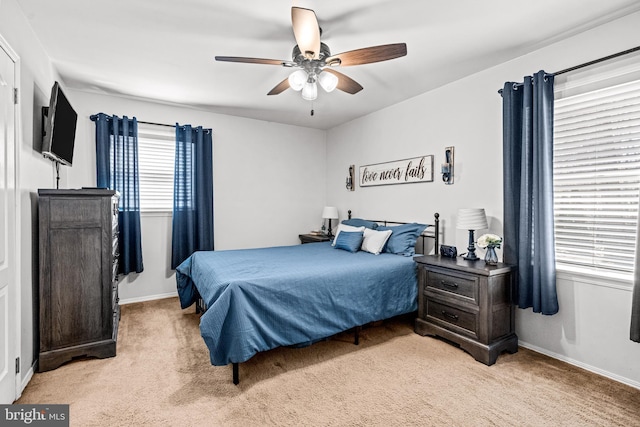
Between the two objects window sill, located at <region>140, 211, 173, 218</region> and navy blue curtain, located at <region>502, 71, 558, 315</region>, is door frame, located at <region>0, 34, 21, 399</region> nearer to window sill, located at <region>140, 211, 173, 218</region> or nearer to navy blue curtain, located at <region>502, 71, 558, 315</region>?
window sill, located at <region>140, 211, 173, 218</region>

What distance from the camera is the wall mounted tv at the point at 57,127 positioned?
8.09 ft

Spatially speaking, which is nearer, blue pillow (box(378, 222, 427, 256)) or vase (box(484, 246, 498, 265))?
vase (box(484, 246, 498, 265))

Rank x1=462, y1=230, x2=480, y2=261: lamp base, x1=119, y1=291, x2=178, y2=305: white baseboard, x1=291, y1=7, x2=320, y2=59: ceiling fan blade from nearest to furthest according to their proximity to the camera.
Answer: x1=291, y1=7, x2=320, y2=59: ceiling fan blade → x1=462, y1=230, x2=480, y2=261: lamp base → x1=119, y1=291, x2=178, y2=305: white baseboard

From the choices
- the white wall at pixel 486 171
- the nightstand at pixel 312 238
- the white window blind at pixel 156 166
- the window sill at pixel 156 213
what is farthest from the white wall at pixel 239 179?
the white wall at pixel 486 171

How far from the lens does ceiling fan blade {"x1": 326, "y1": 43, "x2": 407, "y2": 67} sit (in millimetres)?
2113

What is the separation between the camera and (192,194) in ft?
14.2

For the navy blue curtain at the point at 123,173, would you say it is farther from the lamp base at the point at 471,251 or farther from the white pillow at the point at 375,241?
the lamp base at the point at 471,251

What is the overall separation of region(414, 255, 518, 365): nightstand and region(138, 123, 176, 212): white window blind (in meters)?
3.47

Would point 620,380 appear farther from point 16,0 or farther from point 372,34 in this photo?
point 16,0

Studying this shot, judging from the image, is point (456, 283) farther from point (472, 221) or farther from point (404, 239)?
point (404, 239)

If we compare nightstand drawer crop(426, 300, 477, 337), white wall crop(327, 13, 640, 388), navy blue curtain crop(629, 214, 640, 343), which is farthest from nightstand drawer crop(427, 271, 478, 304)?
navy blue curtain crop(629, 214, 640, 343)

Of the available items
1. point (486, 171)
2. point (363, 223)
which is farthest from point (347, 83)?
point (363, 223)

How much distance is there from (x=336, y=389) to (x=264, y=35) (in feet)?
8.95

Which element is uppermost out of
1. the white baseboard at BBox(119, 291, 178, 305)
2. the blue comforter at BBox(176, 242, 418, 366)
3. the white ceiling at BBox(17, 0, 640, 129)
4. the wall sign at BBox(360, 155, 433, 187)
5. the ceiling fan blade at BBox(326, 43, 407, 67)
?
the white ceiling at BBox(17, 0, 640, 129)
